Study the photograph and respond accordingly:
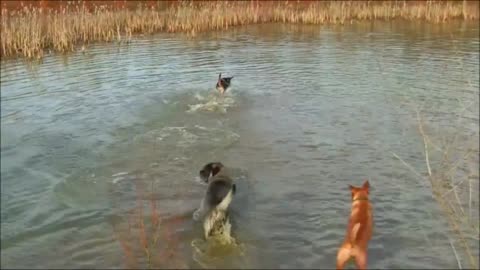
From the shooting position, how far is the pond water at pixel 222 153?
5.18 meters

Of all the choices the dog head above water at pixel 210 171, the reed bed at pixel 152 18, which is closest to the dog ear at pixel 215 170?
the dog head above water at pixel 210 171

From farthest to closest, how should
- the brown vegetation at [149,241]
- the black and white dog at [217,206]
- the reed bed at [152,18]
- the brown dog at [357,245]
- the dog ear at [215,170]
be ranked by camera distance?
the reed bed at [152,18] < the dog ear at [215,170] < the black and white dog at [217,206] < the brown vegetation at [149,241] < the brown dog at [357,245]

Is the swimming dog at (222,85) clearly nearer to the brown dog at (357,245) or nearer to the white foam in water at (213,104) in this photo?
the white foam in water at (213,104)

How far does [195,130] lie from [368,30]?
49.3 ft

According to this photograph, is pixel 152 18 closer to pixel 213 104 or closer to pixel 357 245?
pixel 213 104

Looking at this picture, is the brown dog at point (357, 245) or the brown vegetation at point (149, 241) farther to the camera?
the brown vegetation at point (149, 241)

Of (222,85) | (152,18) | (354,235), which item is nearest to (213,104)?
(222,85)

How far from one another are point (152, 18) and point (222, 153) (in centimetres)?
1583

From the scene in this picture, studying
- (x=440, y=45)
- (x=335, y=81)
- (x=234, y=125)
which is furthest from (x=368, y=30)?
(x=234, y=125)

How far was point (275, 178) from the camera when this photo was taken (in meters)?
6.98

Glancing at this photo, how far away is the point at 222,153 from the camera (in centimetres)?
791

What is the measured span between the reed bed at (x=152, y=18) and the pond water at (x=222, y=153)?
1.32 meters

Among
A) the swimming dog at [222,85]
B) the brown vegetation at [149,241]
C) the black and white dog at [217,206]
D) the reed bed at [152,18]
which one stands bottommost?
the brown vegetation at [149,241]

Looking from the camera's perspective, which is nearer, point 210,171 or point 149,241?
point 149,241
